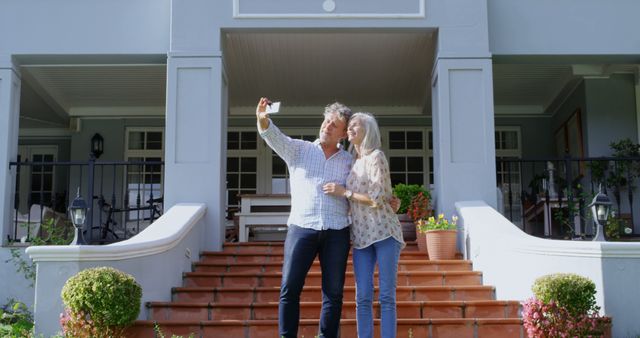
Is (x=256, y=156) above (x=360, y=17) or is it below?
below

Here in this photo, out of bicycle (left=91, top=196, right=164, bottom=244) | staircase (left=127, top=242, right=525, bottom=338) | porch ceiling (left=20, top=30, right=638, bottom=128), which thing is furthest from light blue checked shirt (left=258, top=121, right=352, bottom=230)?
bicycle (left=91, top=196, right=164, bottom=244)

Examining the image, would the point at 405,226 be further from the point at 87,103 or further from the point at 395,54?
the point at 87,103

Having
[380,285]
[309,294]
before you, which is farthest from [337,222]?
[309,294]

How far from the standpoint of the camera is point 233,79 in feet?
30.2

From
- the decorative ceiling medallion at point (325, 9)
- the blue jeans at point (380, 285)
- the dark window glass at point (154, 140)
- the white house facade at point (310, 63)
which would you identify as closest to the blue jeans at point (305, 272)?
the blue jeans at point (380, 285)

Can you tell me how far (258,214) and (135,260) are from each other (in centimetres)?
291

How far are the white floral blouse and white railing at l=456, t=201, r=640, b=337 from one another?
149cm

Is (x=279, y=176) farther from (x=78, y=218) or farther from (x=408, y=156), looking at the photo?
(x=78, y=218)

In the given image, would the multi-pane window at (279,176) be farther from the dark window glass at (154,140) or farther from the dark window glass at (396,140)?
the dark window glass at (154,140)

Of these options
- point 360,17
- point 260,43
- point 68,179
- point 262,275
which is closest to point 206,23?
point 260,43

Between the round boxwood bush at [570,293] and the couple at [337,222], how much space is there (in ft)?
3.42

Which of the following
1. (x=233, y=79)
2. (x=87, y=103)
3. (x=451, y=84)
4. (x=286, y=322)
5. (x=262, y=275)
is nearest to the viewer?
(x=286, y=322)

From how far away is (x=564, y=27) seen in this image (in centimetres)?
753

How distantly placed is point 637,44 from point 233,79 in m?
4.59
